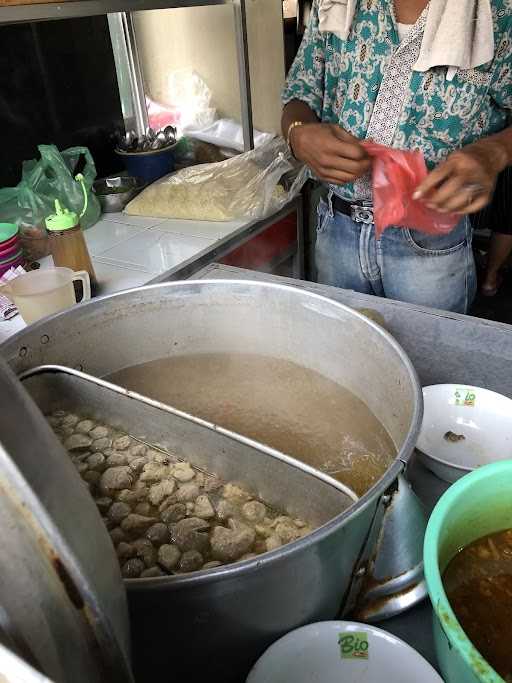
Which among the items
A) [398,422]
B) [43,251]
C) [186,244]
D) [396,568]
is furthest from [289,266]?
[396,568]

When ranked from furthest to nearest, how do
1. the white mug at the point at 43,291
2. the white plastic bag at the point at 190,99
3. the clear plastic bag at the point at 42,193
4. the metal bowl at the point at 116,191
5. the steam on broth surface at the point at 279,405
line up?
the white plastic bag at the point at 190,99 → the metal bowl at the point at 116,191 → the clear plastic bag at the point at 42,193 → the white mug at the point at 43,291 → the steam on broth surface at the point at 279,405

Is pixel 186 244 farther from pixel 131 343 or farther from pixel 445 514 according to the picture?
pixel 445 514

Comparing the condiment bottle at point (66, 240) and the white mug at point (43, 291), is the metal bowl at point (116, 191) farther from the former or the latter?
the white mug at point (43, 291)

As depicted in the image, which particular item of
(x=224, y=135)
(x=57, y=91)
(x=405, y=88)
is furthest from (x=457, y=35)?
(x=57, y=91)

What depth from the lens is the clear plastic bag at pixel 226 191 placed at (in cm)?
213

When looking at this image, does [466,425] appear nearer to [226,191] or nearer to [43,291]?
[43,291]

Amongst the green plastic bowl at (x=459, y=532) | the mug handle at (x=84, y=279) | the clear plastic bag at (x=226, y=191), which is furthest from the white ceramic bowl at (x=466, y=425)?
the clear plastic bag at (x=226, y=191)

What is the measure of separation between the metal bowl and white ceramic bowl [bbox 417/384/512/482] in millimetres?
1640

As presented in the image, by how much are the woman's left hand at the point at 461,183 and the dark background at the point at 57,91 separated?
5.64 ft

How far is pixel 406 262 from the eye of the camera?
1.59m

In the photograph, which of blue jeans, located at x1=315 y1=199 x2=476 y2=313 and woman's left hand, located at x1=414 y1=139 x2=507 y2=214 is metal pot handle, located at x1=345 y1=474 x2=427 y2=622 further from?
blue jeans, located at x1=315 y1=199 x2=476 y2=313

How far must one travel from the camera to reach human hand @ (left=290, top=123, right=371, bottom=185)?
1.35 meters

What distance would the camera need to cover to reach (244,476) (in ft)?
2.97

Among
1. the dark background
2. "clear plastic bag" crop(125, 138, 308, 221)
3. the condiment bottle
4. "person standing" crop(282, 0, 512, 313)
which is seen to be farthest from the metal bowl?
"person standing" crop(282, 0, 512, 313)
